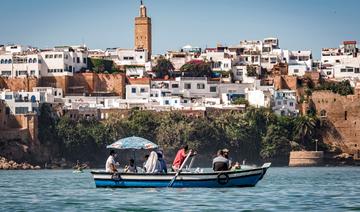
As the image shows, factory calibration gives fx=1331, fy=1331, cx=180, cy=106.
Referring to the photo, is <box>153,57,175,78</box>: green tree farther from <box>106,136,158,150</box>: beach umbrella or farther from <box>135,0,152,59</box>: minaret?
<box>106,136,158,150</box>: beach umbrella

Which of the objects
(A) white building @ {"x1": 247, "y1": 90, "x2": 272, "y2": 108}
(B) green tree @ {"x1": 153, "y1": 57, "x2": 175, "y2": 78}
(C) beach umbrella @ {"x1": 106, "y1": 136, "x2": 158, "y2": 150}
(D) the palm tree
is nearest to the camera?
(C) beach umbrella @ {"x1": 106, "y1": 136, "x2": 158, "y2": 150}

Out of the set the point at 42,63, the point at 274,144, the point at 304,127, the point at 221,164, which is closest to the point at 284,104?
the point at 304,127

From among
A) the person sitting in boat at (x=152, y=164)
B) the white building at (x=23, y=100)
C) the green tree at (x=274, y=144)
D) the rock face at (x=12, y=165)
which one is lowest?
the rock face at (x=12, y=165)

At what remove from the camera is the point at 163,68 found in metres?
133

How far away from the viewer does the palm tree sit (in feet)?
371

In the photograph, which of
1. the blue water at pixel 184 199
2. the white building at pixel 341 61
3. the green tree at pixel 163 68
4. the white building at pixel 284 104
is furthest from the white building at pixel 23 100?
the blue water at pixel 184 199

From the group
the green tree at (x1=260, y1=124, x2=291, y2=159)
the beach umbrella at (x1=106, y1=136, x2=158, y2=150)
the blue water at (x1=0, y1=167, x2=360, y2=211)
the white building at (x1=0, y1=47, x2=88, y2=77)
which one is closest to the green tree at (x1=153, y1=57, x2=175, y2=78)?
the white building at (x1=0, y1=47, x2=88, y2=77)

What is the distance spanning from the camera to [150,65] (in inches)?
5281

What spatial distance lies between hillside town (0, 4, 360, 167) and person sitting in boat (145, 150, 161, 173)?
5594 centimetres

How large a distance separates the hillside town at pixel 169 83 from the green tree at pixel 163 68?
3.9 inches

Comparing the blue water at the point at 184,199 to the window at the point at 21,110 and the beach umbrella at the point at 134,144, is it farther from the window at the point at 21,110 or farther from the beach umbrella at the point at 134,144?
the window at the point at 21,110

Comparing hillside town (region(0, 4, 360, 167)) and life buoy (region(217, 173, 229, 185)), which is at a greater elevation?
hillside town (region(0, 4, 360, 167))

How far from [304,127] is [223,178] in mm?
65502

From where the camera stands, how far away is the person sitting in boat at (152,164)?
49.0m
